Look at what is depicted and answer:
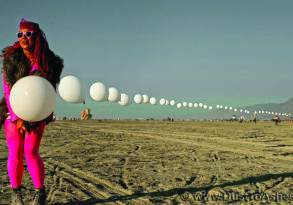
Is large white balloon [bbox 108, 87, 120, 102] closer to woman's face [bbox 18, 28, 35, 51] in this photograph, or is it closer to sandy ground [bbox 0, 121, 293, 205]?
sandy ground [bbox 0, 121, 293, 205]

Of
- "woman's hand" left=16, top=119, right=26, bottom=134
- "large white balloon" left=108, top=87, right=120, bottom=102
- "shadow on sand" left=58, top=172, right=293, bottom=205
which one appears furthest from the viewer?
"large white balloon" left=108, top=87, right=120, bottom=102

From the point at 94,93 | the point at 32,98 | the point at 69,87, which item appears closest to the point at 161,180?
the point at 32,98

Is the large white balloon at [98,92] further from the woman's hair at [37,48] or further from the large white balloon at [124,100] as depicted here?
the woman's hair at [37,48]

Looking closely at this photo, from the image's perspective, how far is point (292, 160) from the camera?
36.2 feet

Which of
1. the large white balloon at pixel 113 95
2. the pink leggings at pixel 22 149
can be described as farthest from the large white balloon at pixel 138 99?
the pink leggings at pixel 22 149

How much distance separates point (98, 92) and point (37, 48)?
779 inches

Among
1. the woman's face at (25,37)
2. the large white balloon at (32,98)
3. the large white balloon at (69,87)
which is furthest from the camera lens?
the large white balloon at (69,87)

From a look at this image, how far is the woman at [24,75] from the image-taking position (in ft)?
15.0

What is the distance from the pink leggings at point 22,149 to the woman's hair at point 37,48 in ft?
2.45

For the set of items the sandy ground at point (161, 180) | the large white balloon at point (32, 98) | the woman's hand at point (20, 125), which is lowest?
the sandy ground at point (161, 180)

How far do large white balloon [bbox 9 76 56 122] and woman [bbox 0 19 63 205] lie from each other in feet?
1.25

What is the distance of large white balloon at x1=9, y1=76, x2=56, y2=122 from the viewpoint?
401cm

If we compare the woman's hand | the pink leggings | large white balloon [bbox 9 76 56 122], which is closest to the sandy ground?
the pink leggings

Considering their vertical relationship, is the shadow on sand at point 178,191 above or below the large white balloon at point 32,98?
below
